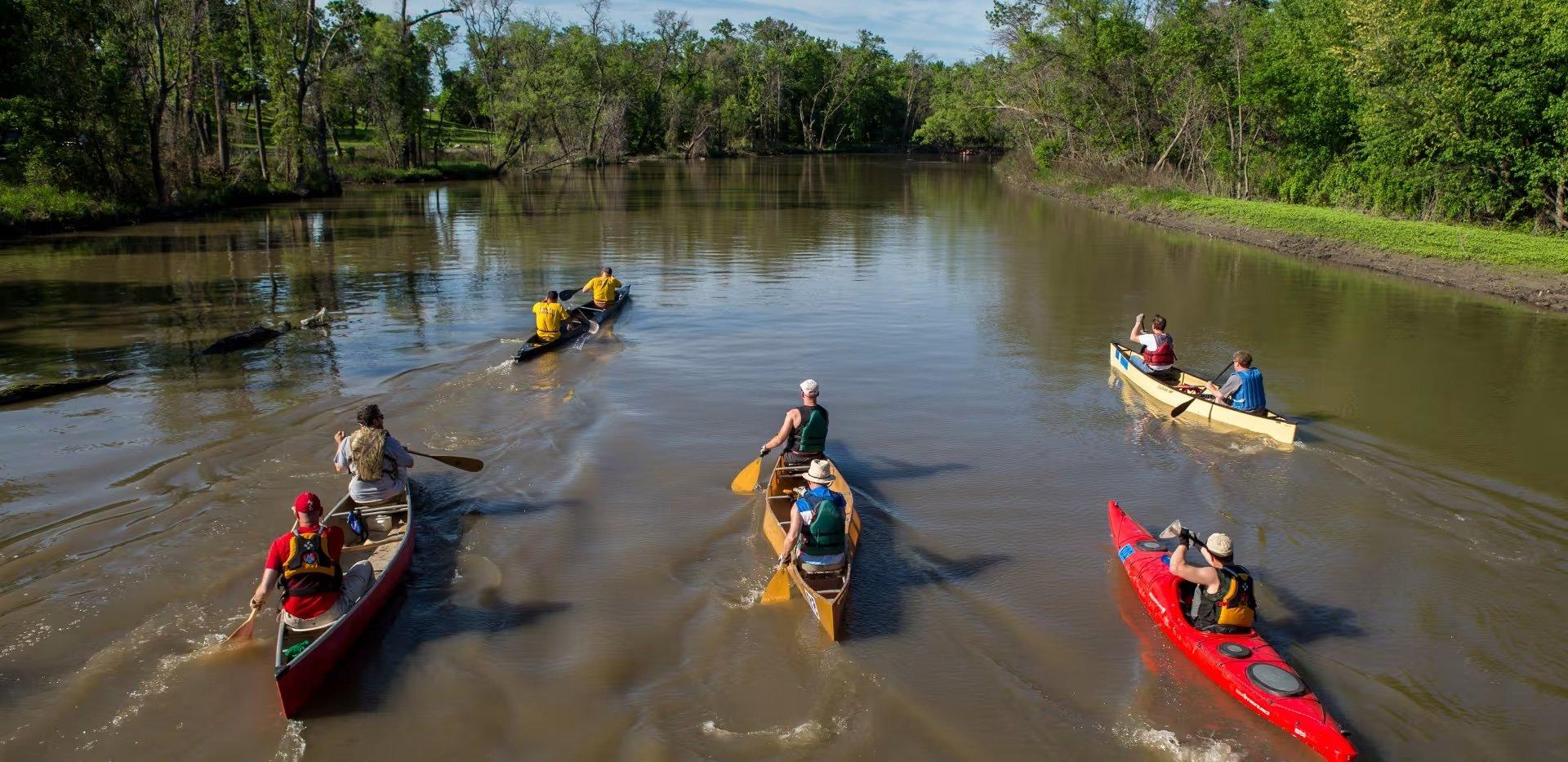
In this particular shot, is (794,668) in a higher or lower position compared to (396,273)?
lower

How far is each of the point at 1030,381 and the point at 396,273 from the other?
777 inches

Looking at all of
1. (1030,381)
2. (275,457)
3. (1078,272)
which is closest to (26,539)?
(275,457)

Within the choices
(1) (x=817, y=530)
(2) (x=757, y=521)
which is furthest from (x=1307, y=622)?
(2) (x=757, y=521)

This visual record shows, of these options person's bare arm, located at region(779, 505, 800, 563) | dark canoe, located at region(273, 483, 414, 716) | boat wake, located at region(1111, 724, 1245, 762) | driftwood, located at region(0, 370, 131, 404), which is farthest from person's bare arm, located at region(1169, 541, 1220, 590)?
driftwood, located at region(0, 370, 131, 404)

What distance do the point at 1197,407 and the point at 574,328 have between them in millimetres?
12673

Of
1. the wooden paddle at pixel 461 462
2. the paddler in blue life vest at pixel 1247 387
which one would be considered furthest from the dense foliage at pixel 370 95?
the paddler in blue life vest at pixel 1247 387

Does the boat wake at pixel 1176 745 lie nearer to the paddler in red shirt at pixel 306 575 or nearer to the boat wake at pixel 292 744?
the boat wake at pixel 292 744

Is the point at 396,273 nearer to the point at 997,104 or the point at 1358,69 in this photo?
the point at 1358,69

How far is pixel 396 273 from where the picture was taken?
2880 centimetres

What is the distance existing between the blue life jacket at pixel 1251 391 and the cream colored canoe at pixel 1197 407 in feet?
0.39

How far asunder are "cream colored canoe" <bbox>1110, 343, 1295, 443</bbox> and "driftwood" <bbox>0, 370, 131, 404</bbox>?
18.4 metres

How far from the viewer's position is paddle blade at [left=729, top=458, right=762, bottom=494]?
12.9 meters

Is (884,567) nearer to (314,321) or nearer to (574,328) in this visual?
(574,328)

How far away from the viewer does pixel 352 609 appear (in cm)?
862
